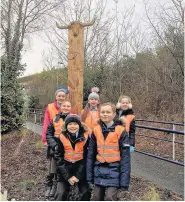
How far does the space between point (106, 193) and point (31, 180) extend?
98.6 inches

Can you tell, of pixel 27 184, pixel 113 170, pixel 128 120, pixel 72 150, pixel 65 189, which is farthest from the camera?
pixel 27 184

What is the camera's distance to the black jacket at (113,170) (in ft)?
10.9

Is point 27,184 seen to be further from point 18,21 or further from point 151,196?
point 18,21

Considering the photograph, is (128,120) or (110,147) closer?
(110,147)

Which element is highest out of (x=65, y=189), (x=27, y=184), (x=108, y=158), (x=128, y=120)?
(x=128, y=120)

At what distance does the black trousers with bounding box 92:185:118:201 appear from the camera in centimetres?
335

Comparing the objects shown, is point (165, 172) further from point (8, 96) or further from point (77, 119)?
point (8, 96)

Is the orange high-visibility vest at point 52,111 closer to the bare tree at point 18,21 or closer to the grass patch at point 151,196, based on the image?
the grass patch at point 151,196

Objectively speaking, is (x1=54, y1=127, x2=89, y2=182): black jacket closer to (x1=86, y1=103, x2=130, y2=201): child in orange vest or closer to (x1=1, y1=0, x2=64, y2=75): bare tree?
(x1=86, y1=103, x2=130, y2=201): child in orange vest

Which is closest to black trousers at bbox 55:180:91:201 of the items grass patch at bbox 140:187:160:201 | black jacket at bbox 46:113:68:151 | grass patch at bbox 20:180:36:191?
black jacket at bbox 46:113:68:151

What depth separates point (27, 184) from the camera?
529cm

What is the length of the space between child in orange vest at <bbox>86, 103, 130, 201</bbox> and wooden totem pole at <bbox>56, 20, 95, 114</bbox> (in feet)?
4.71

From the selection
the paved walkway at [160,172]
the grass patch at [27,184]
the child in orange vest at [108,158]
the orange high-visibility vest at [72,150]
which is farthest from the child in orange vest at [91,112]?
the paved walkway at [160,172]

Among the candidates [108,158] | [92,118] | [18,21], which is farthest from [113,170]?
[18,21]
